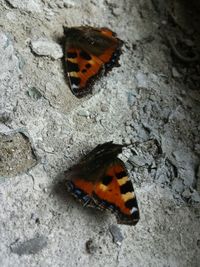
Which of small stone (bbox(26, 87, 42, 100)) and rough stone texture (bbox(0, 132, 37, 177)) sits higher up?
small stone (bbox(26, 87, 42, 100))

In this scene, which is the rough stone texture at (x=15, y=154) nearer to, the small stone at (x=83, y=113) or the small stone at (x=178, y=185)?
the small stone at (x=83, y=113)

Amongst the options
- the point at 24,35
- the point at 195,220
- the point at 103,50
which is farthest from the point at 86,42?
the point at 195,220

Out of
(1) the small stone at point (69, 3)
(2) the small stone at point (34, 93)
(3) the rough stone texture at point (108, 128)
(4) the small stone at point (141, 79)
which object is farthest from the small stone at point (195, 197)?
(1) the small stone at point (69, 3)

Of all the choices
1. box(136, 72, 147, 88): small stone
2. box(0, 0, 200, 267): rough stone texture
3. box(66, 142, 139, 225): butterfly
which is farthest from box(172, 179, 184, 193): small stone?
box(136, 72, 147, 88): small stone

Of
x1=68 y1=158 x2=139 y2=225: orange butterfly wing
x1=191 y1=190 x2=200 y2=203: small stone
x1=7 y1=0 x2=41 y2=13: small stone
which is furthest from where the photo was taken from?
x1=7 y1=0 x2=41 y2=13: small stone

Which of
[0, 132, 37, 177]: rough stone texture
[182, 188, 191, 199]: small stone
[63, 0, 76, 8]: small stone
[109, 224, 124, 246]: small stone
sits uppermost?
[63, 0, 76, 8]: small stone

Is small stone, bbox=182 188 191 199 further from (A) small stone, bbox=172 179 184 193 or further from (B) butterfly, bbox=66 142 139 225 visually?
(B) butterfly, bbox=66 142 139 225

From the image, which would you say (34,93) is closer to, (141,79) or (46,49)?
(46,49)

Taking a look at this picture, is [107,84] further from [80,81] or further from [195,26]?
[195,26]
